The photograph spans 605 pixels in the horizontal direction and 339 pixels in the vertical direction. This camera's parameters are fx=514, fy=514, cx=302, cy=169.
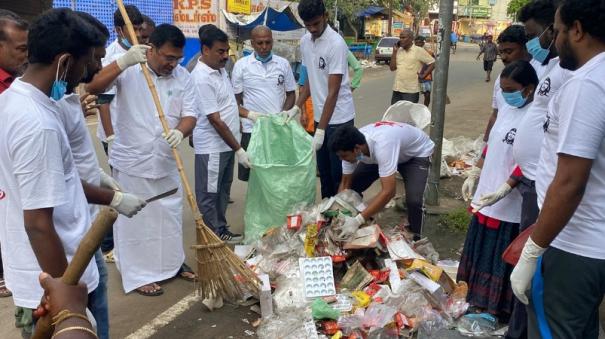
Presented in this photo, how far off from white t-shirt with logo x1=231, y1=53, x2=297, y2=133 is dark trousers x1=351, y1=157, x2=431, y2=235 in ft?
3.61

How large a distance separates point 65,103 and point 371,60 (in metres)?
24.5

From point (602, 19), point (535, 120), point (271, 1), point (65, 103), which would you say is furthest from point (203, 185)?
point (271, 1)

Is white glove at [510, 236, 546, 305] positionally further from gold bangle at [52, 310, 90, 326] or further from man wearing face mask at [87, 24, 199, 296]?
man wearing face mask at [87, 24, 199, 296]

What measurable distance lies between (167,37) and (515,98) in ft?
7.24

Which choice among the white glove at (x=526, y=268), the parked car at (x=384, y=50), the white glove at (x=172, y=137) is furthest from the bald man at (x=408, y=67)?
the parked car at (x=384, y=50)

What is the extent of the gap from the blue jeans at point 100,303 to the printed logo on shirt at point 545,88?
2.29m

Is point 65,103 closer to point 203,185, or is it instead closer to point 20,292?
Answer: point 20,292

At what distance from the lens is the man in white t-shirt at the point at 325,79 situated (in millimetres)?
4332

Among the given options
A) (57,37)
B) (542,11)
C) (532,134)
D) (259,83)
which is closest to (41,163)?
(57,37)

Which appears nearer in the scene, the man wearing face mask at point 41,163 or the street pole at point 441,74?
the man wearing face mask at point 41,163

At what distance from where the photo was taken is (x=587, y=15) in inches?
68.8

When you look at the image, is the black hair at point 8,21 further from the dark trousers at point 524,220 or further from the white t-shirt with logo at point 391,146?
the dark trousers at point 524,220

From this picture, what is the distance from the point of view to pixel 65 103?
2.01 m

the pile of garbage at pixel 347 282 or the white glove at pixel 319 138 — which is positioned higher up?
the white glove at pixel 319 138
